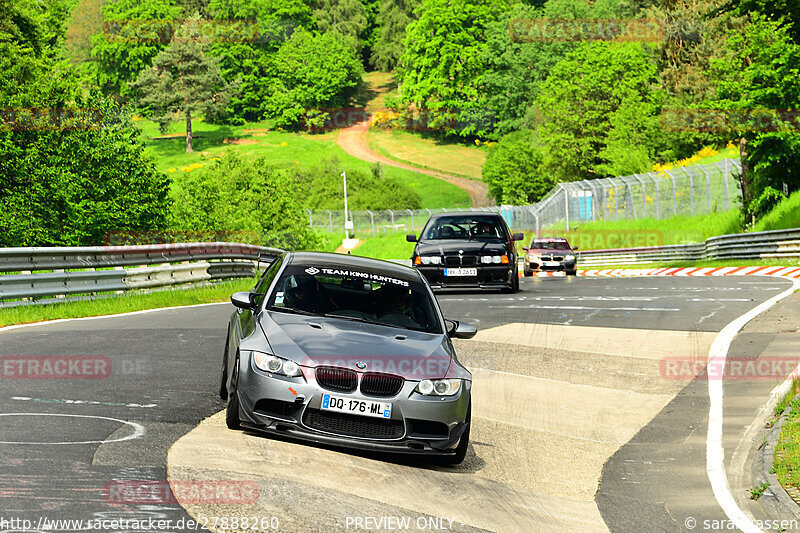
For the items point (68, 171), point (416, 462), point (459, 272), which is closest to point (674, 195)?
point (68, 171)

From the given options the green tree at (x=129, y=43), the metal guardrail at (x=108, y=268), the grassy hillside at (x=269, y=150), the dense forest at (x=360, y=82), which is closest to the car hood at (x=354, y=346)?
the metal guardrail at (x=108, y=268)

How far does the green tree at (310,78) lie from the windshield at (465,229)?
115622 millimetres

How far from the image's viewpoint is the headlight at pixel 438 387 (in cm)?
712

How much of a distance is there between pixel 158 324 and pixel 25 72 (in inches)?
1647

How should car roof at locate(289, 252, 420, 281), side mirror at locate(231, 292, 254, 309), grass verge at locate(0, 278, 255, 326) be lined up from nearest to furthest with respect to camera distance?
side mirror at locate(231, 292, 254, 309)
car roof at locate(289, 252, 420, 281)
grass verge at locate(0, 278, 255, 326)

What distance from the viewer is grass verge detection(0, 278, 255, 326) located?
15293 mm

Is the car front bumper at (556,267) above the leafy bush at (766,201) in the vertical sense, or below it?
below

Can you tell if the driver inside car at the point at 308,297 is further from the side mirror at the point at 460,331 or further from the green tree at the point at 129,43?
the green tree at the point at 129,43

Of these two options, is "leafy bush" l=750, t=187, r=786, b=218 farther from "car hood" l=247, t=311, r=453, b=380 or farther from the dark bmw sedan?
"car hood" l=247, t=311, r=453, b=380

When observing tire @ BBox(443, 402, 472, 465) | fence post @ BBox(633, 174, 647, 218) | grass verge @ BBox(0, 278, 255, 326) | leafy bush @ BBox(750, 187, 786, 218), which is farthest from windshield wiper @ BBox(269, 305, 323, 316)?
fence post @ BBox(633, 174, 647, 218)

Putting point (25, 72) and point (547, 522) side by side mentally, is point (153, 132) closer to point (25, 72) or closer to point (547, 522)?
point (25, 72)

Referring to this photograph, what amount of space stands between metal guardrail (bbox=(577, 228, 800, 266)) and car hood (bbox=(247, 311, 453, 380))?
26.0m

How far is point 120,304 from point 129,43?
139 meters

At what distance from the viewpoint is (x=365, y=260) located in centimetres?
921
